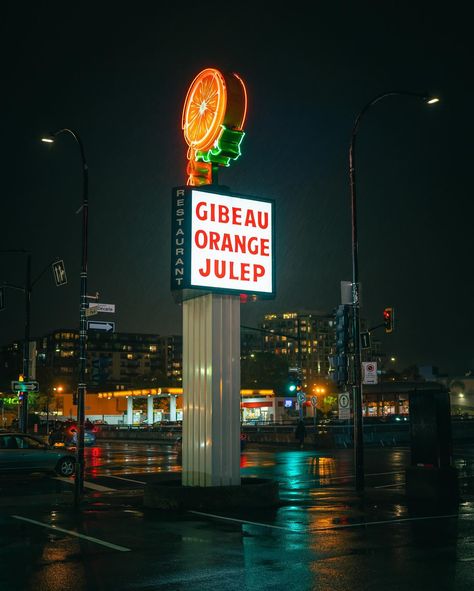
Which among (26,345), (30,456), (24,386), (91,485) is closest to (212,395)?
(91,485)

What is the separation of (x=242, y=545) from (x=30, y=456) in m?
15.0

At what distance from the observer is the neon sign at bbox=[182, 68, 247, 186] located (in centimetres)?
1587

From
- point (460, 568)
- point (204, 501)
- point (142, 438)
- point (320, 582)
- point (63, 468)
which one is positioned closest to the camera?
point (320, 582)

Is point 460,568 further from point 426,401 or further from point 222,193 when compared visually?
point 222,193

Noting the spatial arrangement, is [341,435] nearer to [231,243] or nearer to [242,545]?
[231,243]

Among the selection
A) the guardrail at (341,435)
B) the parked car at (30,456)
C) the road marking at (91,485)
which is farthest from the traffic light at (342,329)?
the guardrail at (341,435)

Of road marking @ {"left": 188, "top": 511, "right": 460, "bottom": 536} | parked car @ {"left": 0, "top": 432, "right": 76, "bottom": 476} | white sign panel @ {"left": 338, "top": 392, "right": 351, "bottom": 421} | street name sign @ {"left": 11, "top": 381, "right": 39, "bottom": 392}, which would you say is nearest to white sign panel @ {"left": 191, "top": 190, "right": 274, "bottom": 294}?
road marking @ {"left": 188, "top": 511, "right": 460, "bottom": 536}

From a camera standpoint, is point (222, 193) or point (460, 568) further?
point (222, 193)

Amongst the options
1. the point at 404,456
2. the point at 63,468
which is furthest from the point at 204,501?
the point at 404,456

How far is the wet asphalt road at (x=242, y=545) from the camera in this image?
8422 millimetres

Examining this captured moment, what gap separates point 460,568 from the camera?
8.88 metres

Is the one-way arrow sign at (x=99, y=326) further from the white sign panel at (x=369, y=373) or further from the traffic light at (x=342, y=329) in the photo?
the white sign panel at (x=369, y=373)

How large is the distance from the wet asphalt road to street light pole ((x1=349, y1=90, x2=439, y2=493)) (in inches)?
32.6

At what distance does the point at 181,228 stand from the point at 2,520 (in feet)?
22.0
